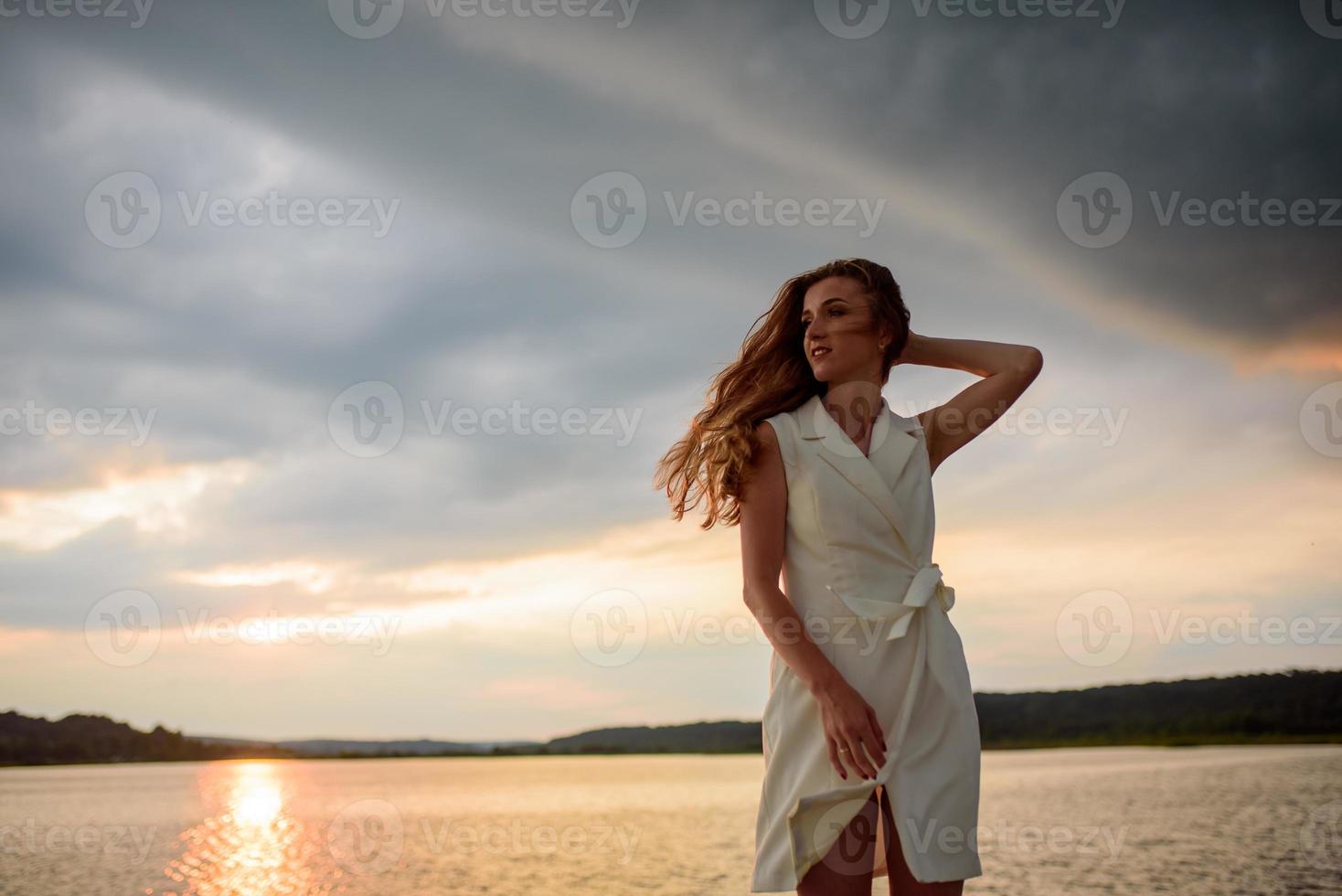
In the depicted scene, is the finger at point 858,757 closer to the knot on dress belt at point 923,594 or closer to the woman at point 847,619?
the woman at point 847,619

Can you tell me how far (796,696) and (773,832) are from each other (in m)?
0.33

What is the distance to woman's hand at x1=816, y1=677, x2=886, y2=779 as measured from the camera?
2262 millimetres

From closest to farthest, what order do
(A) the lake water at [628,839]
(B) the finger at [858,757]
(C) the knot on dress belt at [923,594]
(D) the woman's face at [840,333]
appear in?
(B) the finger at [858,757] < (C) the knot on dress belt at [923,594] < (D) the woman's face at [840,333] < (A) the lake water at [628,839]

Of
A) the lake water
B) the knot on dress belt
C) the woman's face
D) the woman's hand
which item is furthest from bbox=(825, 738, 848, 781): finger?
the lake water

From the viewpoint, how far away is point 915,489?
2.55 metres

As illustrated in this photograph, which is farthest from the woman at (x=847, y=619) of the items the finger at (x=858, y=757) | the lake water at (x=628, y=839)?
the lake water at (x=628, y=839)

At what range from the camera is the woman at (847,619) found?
91.0 inches

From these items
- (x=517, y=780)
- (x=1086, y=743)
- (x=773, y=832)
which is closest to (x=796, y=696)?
(x=773, y=832)

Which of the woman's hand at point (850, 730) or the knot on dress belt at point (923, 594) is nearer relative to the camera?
the woman's hand at point (850, 730)

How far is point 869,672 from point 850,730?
0.20 meters

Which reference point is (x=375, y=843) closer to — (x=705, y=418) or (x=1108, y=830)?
(x=1108, y=830)

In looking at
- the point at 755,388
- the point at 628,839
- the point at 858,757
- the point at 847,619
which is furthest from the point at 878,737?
the point at 628,839

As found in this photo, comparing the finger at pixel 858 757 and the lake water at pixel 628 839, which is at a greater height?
the finger at pixel 858 757

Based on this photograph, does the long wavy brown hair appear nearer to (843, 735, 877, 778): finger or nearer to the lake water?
(843, 735, 877, 778): finger
